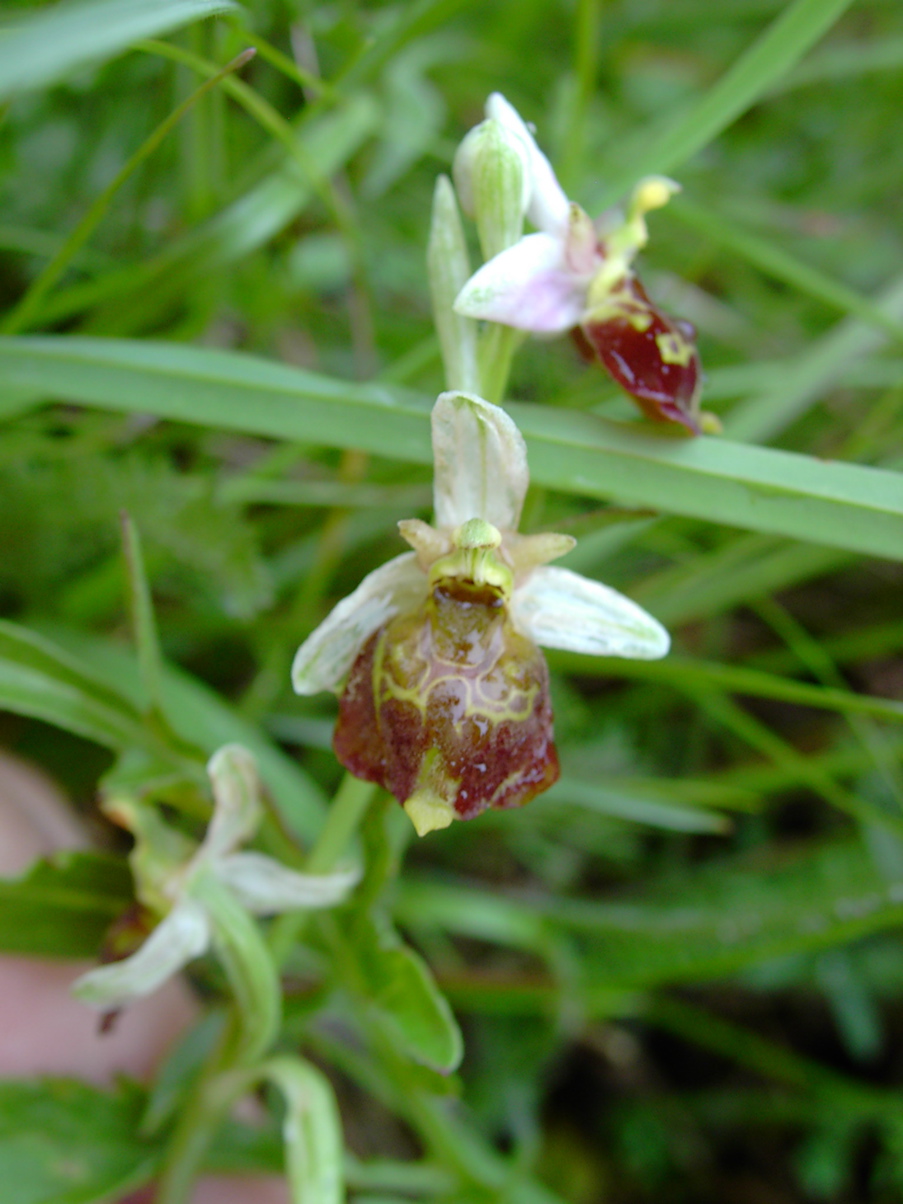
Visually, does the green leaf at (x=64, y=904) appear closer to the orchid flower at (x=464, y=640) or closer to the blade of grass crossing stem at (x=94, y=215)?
the orchid flower at (x=464, y=640)

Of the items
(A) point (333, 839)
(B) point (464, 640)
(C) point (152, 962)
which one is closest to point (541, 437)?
(B) point (464, 640)

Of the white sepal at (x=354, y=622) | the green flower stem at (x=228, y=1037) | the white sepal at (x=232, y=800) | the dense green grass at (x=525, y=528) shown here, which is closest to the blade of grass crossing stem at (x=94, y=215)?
the dense green grass at (x=525, y=528)

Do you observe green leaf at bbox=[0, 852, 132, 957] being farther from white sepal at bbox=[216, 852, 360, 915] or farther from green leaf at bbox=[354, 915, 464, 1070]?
green leaf at bbox=[354, 915, 464, 1070]

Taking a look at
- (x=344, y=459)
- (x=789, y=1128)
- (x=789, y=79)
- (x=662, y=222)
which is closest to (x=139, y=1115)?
(x=344, y=459)

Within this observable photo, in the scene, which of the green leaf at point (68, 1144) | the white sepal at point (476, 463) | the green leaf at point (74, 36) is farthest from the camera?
the green leaf at point (68, 1144)

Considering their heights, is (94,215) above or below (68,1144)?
above

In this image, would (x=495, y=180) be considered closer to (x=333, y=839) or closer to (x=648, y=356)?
(x=648, y=356)

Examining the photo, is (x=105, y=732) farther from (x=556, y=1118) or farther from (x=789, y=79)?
(x=789, y=79)
